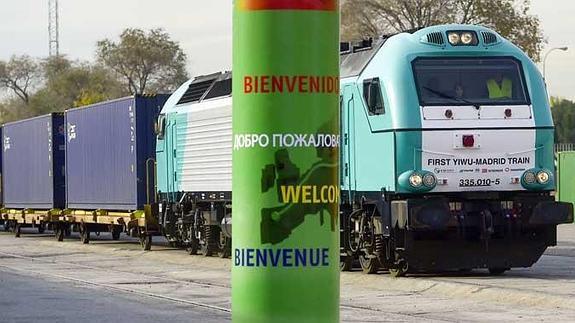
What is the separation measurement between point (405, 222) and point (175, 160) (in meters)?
11.1

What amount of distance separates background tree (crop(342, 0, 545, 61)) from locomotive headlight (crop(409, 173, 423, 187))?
3961cm

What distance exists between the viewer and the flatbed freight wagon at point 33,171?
127ft

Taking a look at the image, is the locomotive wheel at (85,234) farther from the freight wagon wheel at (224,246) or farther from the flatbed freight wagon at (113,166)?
the freight wagon wheel at (224,246)

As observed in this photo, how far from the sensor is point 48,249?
3403 centimetres

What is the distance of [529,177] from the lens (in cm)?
1900

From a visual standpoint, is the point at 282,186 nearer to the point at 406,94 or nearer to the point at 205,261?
the point at 406,94

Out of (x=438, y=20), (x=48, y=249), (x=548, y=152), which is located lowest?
(x=48, y=249)

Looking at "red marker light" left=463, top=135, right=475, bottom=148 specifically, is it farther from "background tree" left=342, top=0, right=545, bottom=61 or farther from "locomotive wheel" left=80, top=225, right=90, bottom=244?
"background tree" left=342, top=0, right=545, bottom=61

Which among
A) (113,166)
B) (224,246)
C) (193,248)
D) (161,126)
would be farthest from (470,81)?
(113,166)

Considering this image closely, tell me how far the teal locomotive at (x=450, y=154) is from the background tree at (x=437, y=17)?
38421 millimetres

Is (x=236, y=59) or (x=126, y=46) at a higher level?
(x=126, y=46)

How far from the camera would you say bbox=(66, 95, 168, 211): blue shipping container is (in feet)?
104

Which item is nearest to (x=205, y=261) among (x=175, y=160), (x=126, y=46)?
(x=175, y=160)

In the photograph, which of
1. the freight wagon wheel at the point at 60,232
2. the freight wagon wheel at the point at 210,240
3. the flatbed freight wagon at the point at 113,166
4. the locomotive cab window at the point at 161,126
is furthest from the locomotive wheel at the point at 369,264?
the freight wagon wheel at the point at 60,232
